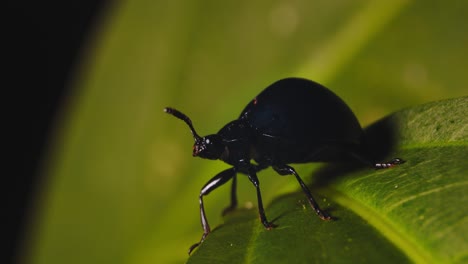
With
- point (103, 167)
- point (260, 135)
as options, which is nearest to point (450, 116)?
point (260, 135)

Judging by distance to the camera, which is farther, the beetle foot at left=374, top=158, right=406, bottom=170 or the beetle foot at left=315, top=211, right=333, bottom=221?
the beetle foot at left=374, top=158, right=406, bottom=170

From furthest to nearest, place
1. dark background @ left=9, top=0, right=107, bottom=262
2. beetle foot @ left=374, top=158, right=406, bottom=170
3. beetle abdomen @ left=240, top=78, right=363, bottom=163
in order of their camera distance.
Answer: dark background @ left=9, top=0, right=107, bottom=262 < beetle abdomen @ left=240, top=78, right=363, bottom=163 < beetle foot @ left=374, top=158, right=406, bottom=170

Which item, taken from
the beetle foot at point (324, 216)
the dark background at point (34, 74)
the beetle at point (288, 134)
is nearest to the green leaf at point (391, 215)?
the beetle foot at point (324, 216)

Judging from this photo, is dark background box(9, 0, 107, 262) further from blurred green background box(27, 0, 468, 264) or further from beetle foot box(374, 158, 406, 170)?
beetle foot box(374, 158, 406, 170)

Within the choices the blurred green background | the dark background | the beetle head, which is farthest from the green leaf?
the dark background

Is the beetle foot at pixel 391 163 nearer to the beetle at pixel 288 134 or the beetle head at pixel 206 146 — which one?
the beetle at pixel 288 134

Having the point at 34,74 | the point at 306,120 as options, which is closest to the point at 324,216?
the point at 306,120
